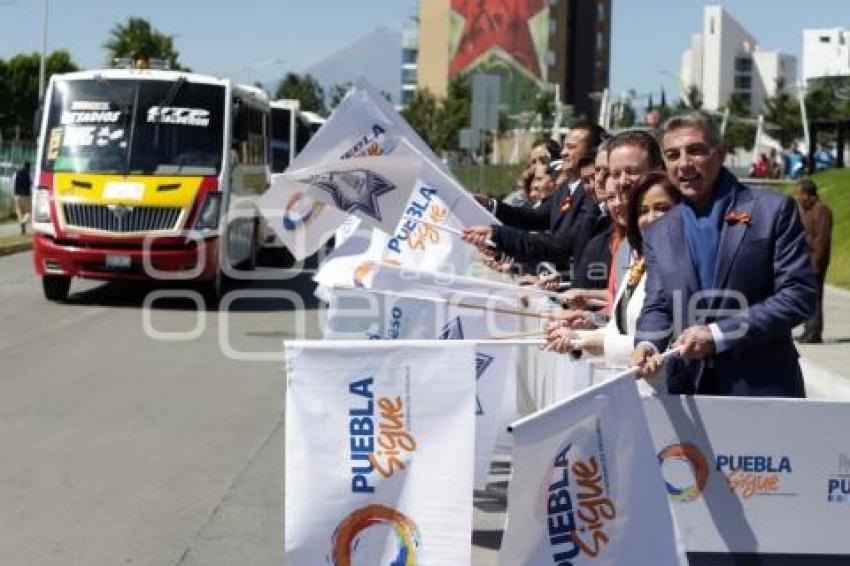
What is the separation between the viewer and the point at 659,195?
568 centimetres

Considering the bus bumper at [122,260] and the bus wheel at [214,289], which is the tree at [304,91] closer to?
the bus wheel at [214,289]

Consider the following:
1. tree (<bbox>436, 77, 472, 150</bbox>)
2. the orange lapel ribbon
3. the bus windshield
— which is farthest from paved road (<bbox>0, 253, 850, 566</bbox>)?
tree (<bbox>436, 77, 472, 150</bbox>)

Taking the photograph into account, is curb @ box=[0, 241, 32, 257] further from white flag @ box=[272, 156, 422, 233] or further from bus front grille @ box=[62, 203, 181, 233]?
white flag @ box=[272, 156, 422, 233]

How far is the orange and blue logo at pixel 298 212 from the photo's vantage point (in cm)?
869

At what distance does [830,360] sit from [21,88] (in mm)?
74692

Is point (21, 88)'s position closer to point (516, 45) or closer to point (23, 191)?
point (23, 191)

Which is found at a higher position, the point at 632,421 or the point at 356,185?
the point at 356,185

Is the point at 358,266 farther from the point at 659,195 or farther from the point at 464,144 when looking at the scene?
the point at 464,144

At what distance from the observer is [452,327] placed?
756 cm

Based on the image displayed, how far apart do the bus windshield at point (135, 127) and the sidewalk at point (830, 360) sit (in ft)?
26.6

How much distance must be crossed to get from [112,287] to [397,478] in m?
17.1

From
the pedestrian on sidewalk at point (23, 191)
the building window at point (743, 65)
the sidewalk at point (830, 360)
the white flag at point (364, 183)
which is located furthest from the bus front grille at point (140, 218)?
the building window at point (743, 65)

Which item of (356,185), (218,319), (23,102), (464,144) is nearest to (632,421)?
(356,185)

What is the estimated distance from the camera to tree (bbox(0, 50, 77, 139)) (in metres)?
80.1
